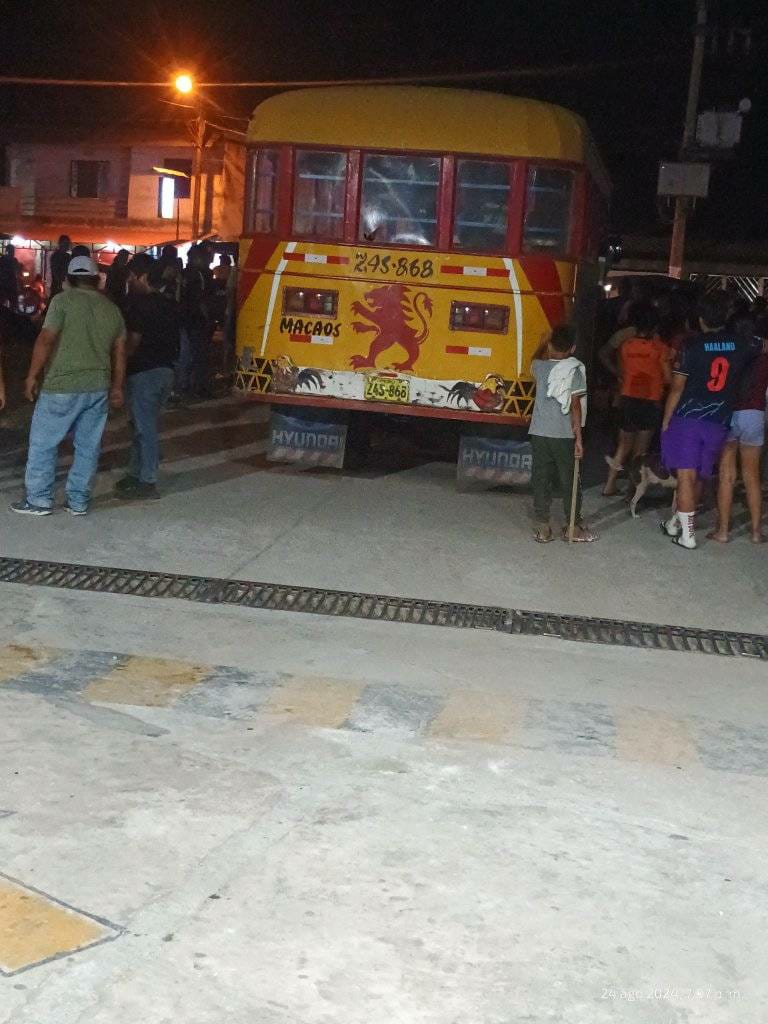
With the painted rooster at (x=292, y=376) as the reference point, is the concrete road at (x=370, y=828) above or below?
below

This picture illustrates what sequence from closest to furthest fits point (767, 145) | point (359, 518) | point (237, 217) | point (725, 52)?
point (359, 518), point (725, 52), point (237, 217), point (767, 145)

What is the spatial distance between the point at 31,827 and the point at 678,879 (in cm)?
218

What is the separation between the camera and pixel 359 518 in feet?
32.7

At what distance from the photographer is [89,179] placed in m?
41.7

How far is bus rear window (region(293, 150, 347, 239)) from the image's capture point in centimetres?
1056

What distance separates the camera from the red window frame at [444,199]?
1033cm

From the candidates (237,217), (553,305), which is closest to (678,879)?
(553,305)

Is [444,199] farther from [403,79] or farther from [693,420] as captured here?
[403,79]

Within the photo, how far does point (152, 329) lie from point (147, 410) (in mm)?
626

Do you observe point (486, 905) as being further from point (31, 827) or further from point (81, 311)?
point (81, 311)

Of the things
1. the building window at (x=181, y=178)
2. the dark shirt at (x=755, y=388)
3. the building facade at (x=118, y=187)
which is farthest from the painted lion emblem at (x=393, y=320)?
the building window at (x=181, y=178)

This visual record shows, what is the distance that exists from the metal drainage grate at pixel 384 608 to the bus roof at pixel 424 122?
4226mm

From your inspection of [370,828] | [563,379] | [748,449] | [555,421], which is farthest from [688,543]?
[370,828]

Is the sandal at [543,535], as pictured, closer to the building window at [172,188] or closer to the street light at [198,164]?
the street light at [198,164]
